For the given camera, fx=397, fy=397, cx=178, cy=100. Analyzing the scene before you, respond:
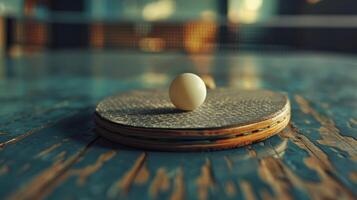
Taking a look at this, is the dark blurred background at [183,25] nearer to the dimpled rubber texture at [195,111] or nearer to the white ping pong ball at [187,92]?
the dimpled rubber texture at [195,111]

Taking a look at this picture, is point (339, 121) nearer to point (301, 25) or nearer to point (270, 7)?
point (301, 25)

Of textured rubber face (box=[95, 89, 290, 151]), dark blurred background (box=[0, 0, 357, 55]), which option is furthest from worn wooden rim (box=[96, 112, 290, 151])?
dark blurred background (box=[0, 0, 357, 55])

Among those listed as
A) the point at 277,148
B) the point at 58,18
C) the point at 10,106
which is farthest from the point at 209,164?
the point at 58,18

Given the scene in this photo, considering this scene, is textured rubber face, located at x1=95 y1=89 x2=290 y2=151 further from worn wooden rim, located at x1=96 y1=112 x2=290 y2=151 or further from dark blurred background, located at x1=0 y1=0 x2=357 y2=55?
dark blurred background, located at x1=0 y1=0 x2=357 y2=55

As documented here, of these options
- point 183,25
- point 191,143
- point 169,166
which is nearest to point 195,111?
point 191,143

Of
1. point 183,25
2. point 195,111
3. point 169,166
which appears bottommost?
point 169,166

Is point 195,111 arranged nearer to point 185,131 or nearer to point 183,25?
point 185,131
